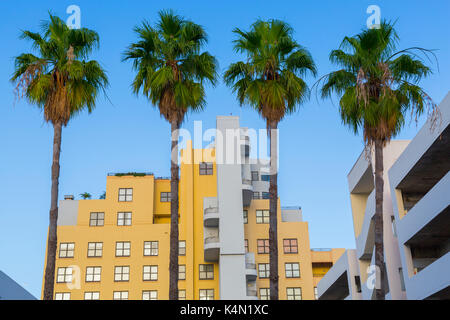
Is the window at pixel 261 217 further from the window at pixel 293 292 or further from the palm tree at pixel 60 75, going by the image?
the palm tree at pixel 60 75

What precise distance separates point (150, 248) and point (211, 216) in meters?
8.55

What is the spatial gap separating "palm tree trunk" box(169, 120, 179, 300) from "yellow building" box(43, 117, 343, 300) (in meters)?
36.0

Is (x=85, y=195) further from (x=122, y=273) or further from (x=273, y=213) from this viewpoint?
(x=273, y=213)

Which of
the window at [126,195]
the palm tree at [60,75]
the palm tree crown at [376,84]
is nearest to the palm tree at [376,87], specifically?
the palm tree crown at [376,84]

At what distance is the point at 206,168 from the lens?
6869cm

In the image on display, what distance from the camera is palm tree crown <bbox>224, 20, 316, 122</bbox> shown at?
2531 centimetres

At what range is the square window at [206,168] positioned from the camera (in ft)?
225

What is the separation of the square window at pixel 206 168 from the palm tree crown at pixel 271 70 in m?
42.3

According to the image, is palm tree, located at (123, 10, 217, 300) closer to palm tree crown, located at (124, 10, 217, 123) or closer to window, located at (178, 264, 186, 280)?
palm tree crown, located at (124, 10, 217, 123)

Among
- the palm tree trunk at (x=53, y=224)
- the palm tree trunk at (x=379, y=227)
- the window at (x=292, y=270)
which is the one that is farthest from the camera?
the window at (x=292, y=270)

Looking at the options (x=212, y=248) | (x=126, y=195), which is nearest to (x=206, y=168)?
(x=126, y=195)
